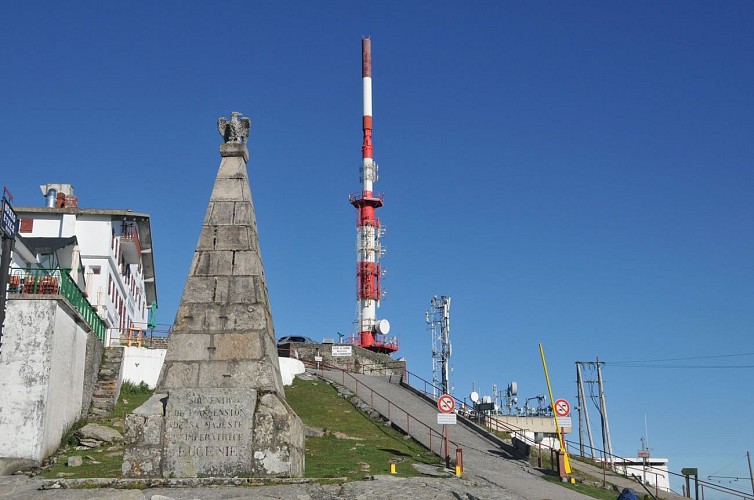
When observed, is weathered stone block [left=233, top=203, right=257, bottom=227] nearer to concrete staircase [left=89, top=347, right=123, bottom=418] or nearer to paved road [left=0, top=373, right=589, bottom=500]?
paved road [left=0, top=373, right=589, bottom=500]

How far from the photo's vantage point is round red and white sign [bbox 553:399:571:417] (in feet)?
78.9

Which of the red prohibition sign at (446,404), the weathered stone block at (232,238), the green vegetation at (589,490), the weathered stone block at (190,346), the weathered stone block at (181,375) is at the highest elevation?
the weathered stone block at (232,238)

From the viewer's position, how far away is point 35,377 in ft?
70.5

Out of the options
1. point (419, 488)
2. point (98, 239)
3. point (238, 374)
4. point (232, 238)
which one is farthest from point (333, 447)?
point (98, 239)

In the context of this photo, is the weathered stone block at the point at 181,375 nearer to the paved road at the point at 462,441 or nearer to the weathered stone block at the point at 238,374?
the weathered stone block at the point at 238,374

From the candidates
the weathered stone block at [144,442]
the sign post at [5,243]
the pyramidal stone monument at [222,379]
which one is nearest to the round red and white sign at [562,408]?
the pyramidal stone monument at [222,379]

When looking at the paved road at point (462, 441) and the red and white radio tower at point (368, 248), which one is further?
the red and white radio tower at point (368, 248)

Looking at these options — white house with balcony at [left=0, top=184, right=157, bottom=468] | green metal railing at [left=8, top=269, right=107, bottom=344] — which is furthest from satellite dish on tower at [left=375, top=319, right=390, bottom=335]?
green metal railing at [left=8, top=269, right=107, bottom=344]

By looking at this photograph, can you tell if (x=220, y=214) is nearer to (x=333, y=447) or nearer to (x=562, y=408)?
(x=333, y=447)

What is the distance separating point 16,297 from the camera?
21984 millimetres

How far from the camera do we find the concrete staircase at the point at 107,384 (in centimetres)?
2745

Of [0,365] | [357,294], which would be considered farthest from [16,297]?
[357,294]

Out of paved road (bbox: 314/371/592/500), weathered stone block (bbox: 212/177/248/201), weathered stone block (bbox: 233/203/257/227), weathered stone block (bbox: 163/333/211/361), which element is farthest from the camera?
paved road (bbox: 314/371/592/500)

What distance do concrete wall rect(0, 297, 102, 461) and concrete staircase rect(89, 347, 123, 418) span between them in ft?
11.7
